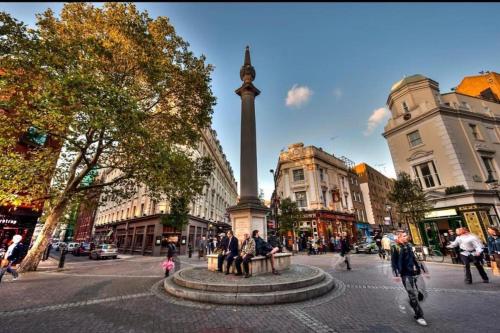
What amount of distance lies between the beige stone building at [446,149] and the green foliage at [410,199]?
1.97 m

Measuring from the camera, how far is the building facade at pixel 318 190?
28156 mm

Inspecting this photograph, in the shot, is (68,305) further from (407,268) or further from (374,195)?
(374,195)

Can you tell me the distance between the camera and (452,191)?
55.6 feet

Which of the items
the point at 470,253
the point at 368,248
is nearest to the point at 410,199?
the point at 368,248

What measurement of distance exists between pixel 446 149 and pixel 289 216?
16.2m

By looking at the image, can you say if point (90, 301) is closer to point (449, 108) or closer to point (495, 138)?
point (449, 108)

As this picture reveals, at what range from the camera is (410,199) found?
1681 cm

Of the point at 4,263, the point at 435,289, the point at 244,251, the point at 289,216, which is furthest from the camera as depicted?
the point at 289,216

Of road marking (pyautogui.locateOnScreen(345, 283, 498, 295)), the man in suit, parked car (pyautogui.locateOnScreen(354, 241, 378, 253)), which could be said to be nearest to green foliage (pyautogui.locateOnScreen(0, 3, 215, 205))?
the man in suit

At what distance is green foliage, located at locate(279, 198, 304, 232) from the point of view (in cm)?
2561

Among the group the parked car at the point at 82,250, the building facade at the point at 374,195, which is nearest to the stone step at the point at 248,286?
the parked car at the point at 82,250

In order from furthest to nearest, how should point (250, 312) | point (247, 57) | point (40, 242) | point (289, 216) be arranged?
point (289, 216)
point (247, 57)
point (40, 242)
point (250, 312)

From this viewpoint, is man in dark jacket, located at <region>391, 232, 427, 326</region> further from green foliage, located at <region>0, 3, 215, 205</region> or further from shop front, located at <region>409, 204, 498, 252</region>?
shop front, located at <region>409, 204, 498, 252</region>

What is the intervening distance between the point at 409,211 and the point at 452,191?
12.5 feet
